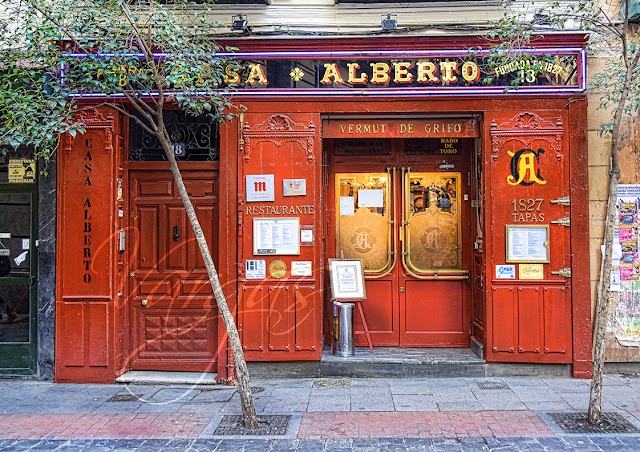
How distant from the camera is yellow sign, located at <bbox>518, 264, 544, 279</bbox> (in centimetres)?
802

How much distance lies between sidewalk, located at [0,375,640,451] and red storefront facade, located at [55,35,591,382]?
0.52 meters

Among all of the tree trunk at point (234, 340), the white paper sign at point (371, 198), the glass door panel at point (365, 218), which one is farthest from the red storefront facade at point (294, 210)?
the tree trunk at point (234, 340)

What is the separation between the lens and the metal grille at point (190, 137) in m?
8.37

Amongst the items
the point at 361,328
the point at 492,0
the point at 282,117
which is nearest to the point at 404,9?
the point at 492,0

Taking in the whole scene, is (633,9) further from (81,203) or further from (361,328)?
(81,203)

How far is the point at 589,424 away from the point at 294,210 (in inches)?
175

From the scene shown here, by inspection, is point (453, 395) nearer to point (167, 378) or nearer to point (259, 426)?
point (259, 426)

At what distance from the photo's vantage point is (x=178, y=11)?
8.18 meters

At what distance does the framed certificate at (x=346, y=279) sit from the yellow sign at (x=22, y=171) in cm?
446

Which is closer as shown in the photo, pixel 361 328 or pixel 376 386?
pixel 376 386

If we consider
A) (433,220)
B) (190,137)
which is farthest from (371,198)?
(190,137)

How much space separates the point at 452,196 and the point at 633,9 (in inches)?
140

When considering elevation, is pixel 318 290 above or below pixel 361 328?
above

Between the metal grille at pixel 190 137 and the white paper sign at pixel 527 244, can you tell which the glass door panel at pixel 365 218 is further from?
the metal grille at pixel 190 137
